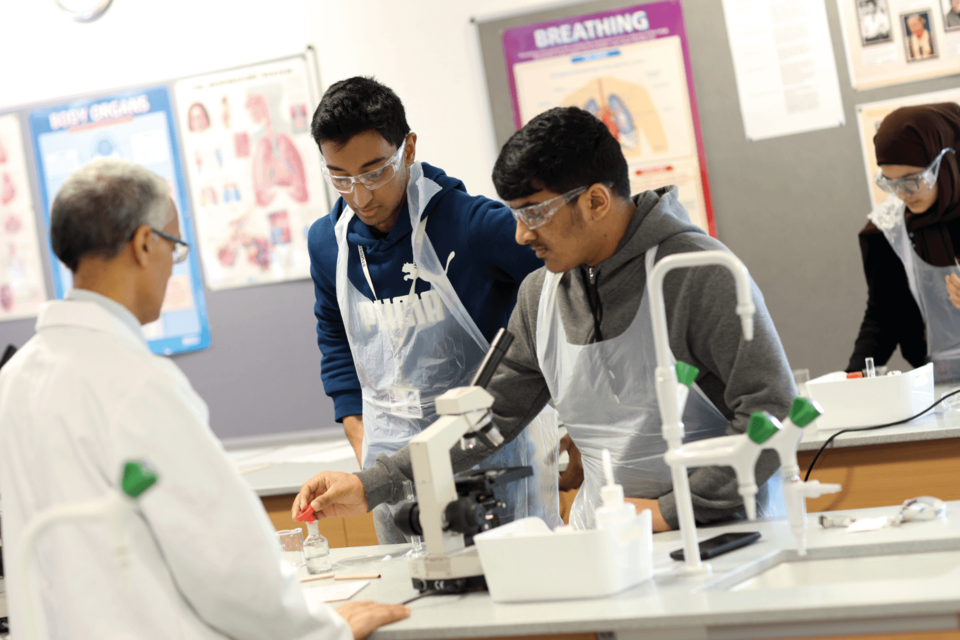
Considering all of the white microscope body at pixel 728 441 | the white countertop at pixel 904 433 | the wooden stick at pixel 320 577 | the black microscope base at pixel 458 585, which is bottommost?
the white countertop at pixel 904 433

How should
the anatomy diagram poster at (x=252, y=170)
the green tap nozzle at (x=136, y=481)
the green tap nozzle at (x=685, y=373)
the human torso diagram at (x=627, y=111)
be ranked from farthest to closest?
the anatomy diagram poster at (x=252, y=170) < the human torso diagram at (x=627, y=111) < the green tap nozzle at (x=685, y=373) < the green tap nozzle at (x=136, y=481)

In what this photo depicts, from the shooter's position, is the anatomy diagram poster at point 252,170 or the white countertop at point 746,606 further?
the anatomy diagram poster at point 252,170

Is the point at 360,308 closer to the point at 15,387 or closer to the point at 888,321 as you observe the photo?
the point at 15,387

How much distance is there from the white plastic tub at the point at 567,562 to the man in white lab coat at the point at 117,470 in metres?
0.28

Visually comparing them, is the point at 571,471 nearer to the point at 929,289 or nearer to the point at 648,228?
the point at 648,228

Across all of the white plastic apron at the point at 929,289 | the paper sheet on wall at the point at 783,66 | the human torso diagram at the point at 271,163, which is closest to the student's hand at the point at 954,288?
the white plastic apron at the point at 929,289

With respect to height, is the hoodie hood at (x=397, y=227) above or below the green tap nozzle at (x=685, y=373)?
above

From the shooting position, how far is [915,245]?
9.33ft

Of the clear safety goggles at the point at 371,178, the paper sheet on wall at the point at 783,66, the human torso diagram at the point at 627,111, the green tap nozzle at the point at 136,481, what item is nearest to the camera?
the green tap nozzle at the point at 136,481

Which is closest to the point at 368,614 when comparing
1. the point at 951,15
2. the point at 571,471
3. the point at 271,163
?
the point at 571,471

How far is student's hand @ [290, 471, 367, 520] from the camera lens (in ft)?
5.83

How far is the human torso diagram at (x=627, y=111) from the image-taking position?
328 cm

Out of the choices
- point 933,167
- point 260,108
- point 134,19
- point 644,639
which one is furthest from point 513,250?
point 134,19

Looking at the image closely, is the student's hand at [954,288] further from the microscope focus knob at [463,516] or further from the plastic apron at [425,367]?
the microscope focus knob at [463,516]
